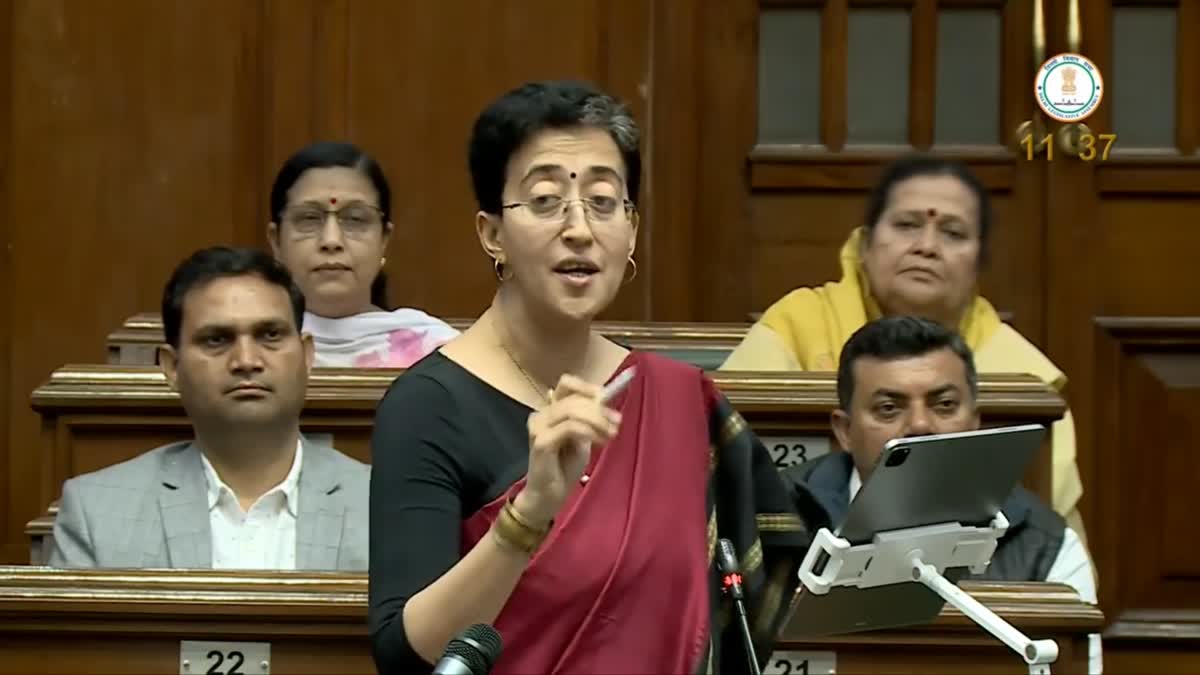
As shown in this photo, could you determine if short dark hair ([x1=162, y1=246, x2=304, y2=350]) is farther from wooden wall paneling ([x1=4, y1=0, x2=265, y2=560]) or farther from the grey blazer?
wooden wall paneling ([x1=4, y1=0, x2=265, y2=560])

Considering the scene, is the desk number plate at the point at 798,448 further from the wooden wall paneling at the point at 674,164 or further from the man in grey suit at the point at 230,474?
the wooden wall paneling at the point at 674,164

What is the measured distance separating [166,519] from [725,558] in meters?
1.19

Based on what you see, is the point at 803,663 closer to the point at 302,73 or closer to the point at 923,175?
the point at 923,175

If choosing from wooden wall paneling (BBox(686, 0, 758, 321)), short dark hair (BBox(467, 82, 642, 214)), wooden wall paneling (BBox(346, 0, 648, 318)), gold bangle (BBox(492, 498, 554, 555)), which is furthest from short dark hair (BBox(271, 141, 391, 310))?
gold bangle (BBox(492, 498, 554, 555))

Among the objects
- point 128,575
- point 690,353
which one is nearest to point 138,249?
point 690,353

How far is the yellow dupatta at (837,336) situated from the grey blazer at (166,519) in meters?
0.77

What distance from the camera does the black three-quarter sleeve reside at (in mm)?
1588

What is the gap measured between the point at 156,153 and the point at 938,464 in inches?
103

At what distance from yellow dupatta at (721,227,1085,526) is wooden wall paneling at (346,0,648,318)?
0.84 m

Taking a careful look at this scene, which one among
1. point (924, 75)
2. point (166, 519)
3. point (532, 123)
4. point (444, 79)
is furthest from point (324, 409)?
point (924, 75)

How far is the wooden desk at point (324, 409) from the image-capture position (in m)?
2.91

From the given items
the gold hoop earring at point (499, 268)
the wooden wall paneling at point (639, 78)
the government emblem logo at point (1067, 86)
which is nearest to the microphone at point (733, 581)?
the gold hoop earring at point (499, 268)

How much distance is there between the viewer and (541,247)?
5.45ft

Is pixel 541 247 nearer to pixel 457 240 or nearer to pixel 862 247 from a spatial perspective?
pixel 862 247
